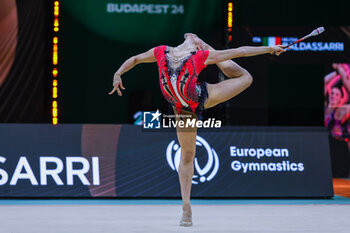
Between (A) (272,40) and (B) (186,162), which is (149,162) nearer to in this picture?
(B) (186,162)

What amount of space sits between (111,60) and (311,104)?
4320mm

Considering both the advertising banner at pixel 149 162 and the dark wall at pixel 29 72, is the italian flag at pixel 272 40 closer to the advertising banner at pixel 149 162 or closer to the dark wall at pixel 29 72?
the advertising banner at pixel 149 162

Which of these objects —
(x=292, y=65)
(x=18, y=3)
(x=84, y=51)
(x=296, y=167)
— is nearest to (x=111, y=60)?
(x=84, y=51)

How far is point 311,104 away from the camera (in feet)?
42.6

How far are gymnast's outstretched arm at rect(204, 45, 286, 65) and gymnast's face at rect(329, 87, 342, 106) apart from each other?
26.8ft

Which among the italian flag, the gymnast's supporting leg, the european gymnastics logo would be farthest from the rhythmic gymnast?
the italian flag

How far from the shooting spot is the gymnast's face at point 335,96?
43.4 feet

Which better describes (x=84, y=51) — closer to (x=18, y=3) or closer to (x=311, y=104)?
(x=18, y=3)

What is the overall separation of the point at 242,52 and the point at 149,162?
3.42 m

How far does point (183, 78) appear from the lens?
5.62 m

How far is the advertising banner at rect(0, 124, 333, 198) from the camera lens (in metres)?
8.23
